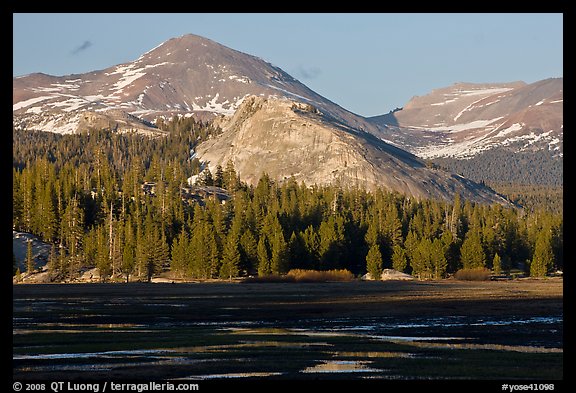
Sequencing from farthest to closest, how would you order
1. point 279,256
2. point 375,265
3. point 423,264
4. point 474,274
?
Result: 1. point 423,264
2. point 375,265
3. point 474,274
4. point 279,256

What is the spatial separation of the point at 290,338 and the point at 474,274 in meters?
108

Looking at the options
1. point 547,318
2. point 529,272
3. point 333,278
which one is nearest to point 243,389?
point 547,318

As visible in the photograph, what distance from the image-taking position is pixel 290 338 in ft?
187

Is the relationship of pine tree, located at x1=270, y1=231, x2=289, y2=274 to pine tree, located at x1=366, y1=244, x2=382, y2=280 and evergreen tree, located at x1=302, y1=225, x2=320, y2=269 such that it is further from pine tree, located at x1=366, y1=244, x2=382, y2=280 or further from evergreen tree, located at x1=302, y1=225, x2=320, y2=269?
pine tree, located at x1=366, y1=244, x2=382, y2=280

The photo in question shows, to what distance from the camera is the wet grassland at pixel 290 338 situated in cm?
4331

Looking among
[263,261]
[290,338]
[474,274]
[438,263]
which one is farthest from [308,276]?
[290,338]

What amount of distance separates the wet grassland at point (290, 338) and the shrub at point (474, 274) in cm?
6115

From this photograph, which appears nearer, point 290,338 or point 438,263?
point 290,338

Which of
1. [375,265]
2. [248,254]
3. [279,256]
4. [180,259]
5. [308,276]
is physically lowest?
[308,276]

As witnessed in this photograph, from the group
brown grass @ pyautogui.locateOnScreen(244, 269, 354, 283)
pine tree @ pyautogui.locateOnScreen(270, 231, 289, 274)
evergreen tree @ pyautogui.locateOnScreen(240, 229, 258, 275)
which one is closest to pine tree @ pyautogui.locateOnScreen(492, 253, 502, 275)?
brown grass @ pyautogui.locateOnScreen(244, 269, 354, 283)

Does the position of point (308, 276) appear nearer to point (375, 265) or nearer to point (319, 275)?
point (319, 275)

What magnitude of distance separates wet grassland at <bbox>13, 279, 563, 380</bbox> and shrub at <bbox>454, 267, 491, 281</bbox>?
61147mm
